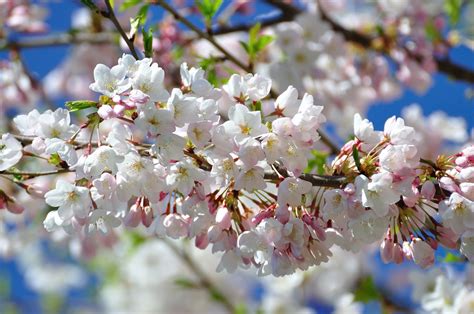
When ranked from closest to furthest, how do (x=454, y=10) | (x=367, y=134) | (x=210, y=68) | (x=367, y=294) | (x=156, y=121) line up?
(x=156, y=121) → (x=367, y=134) → (x=210, y=68) → (x=367, y=294) → (x=454, y=10)

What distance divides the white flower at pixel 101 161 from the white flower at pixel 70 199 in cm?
7

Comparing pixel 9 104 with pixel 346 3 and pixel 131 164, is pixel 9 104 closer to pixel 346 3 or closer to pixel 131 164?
pixel 346 3

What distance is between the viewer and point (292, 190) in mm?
1457

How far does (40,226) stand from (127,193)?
2758 millimetres

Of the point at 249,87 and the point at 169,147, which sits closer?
the point at 169,147

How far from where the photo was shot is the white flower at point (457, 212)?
1404mm

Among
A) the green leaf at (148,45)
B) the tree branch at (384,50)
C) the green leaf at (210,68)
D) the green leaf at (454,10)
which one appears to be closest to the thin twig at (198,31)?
the green leaf at (210,68)

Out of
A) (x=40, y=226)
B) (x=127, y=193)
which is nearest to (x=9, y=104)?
(x=40, y=226)

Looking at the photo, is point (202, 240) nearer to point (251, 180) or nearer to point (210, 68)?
point (251, 180)

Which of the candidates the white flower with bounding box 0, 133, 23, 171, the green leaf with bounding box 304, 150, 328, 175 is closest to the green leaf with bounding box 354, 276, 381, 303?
the green leaf with bounding box 304, 150, 328, 175

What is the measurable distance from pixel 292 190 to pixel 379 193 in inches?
6.8

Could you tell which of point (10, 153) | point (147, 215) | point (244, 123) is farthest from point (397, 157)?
point (10, 153)

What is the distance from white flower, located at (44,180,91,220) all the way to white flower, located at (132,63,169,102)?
0.82ft

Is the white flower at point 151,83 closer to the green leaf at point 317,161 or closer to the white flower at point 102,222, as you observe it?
the white flower at point 102,222
